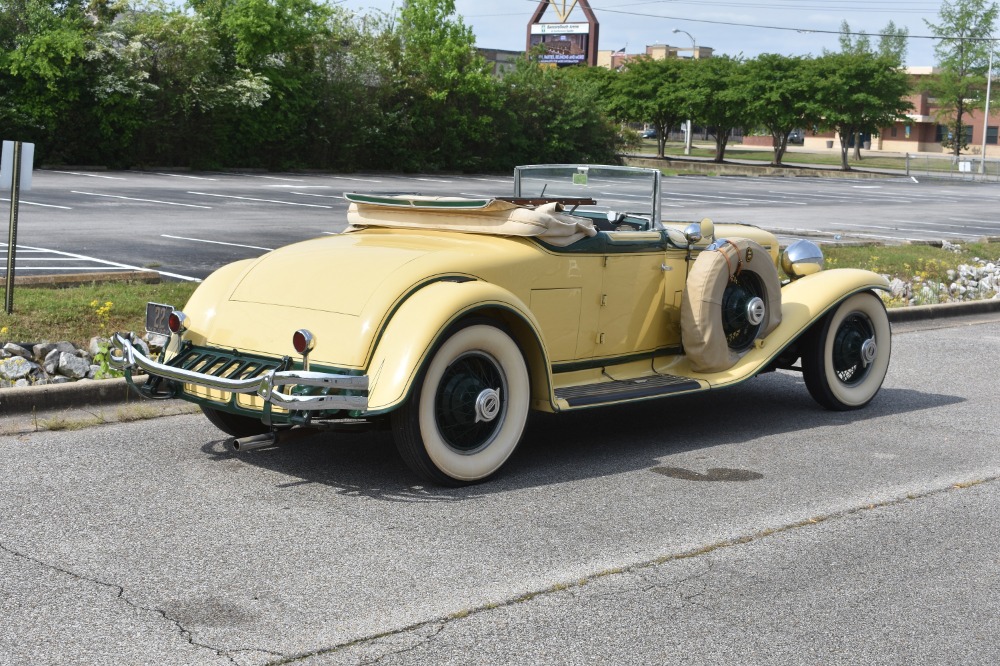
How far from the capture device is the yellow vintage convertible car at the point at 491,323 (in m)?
5.54

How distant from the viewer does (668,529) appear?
5.25 m

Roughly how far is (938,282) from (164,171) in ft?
72.6

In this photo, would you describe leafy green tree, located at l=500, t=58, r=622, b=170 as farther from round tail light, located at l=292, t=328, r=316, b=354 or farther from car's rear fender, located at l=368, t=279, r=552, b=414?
round tail light, located at l=292, t=328, r=316, b=354

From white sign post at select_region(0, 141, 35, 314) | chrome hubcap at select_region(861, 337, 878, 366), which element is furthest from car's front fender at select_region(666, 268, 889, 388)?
Result: white sign post at select_region(0, 141, 35, 314)

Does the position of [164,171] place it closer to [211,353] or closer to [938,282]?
[938,282]

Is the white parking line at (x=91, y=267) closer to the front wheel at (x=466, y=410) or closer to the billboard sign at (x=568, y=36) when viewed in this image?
the front wheel at (x=466, y=410)

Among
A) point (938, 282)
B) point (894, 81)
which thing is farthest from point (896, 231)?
point (894, 81)

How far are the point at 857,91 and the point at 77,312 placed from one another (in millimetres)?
49723

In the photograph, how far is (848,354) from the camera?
7.86 m

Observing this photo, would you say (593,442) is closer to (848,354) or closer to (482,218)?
(482,218)

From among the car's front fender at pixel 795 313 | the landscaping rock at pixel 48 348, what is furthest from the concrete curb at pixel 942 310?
the landscaping rock at pixel 48 348

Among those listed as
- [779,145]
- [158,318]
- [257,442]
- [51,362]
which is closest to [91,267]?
[51,362]

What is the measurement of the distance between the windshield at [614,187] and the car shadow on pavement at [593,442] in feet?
4.16

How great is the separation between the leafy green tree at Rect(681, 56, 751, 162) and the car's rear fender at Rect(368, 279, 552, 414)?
49.1 meters
